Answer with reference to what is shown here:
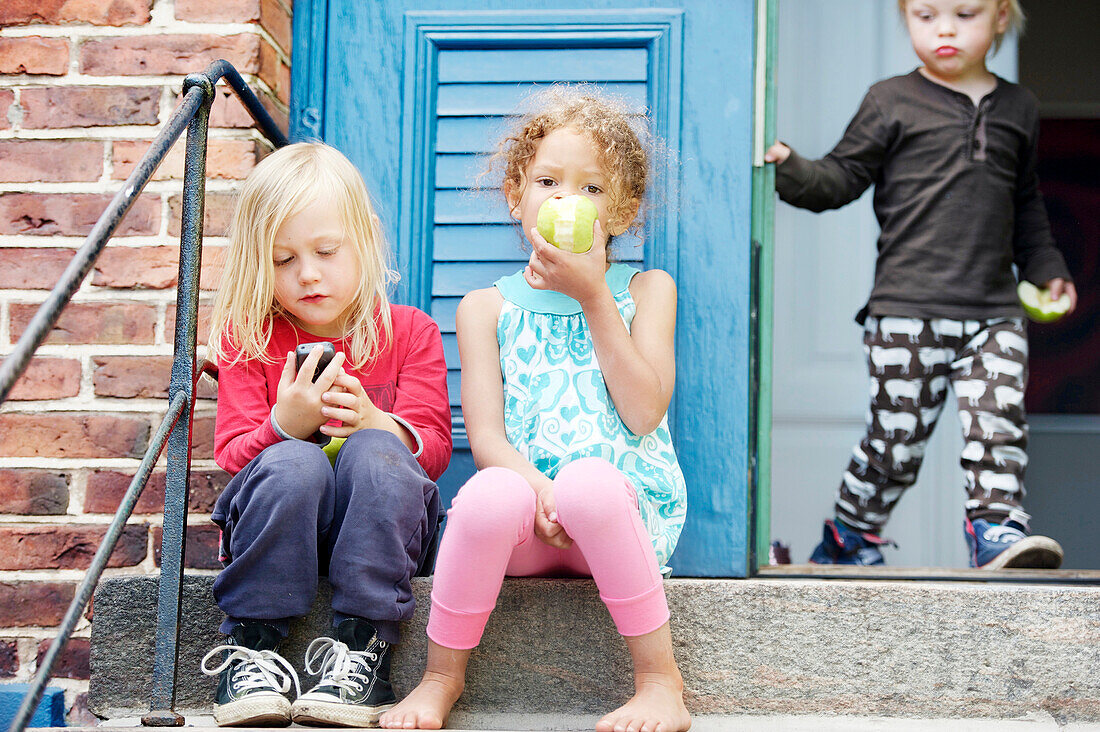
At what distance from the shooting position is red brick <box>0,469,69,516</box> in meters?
2.02

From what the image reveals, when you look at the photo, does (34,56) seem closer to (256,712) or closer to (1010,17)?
(256,712)

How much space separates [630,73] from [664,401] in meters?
0.90

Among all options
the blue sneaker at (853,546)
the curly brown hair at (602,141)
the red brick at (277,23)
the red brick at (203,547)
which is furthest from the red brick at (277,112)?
the blue sneaker at (853,546)

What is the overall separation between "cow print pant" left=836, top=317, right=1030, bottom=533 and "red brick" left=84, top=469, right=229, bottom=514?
1659 mm

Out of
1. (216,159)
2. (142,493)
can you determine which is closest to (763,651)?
(142,493)

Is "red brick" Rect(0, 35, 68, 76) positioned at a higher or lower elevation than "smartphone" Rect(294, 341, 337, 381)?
higher

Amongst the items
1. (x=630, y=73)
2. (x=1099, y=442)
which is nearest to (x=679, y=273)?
(x=630, y=73)

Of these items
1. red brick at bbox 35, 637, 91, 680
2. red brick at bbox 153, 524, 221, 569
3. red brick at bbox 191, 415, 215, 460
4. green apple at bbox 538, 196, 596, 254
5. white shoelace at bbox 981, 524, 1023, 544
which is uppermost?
green apple at bbox 538, 196, 596, 254

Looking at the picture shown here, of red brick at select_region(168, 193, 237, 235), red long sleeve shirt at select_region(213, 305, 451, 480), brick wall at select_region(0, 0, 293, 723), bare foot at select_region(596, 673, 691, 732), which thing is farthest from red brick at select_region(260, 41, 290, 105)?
bare foot at select_region(596, 673, 691, 732)

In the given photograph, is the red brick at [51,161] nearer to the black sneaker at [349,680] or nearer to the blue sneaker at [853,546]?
the black sneaker at [349,680]

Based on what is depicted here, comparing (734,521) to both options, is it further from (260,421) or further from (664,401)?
(260,421)

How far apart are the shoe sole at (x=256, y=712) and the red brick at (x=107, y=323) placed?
929 mm

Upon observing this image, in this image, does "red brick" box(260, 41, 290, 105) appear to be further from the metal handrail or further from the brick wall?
the metal handrail

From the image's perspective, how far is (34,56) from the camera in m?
2.13
